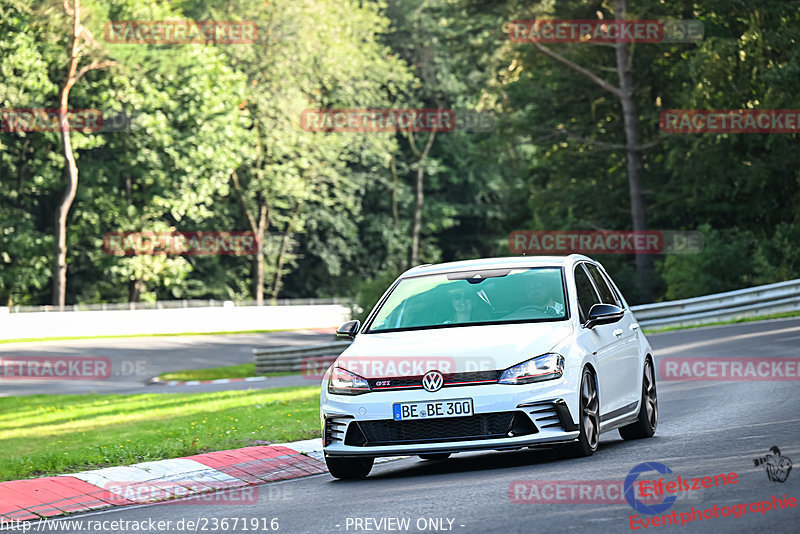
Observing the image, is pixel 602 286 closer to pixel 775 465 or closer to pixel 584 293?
pixel 584 293

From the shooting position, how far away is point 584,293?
11180 mm

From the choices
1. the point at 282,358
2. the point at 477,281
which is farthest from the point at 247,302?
the point at 477,281

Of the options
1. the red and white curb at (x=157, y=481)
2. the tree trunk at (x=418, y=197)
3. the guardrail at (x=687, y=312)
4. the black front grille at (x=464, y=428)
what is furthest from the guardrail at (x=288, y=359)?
the tree trunk at (x=418, y=197)

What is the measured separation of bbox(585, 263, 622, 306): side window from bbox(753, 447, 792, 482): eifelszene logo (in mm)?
2876

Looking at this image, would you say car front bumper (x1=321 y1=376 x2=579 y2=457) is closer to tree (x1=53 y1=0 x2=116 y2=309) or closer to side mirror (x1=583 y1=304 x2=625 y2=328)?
side mirror (x1=583 y1=304 x2=625 y2=328)

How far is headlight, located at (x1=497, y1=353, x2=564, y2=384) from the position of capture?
952cm

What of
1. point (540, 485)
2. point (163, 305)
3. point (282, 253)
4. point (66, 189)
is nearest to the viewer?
point (540, 485)

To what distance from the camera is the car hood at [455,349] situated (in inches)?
376

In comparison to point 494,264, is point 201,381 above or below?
below

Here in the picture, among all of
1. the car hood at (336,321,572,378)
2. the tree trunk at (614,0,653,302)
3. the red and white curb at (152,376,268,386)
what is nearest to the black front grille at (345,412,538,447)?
the car hood at (336,321,572,378)

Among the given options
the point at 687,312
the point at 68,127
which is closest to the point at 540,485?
the point at 687,312

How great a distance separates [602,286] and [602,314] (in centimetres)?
157

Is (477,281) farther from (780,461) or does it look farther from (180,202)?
(180,202)

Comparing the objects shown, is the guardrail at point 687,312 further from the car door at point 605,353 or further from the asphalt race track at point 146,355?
the car door at point 605,353
